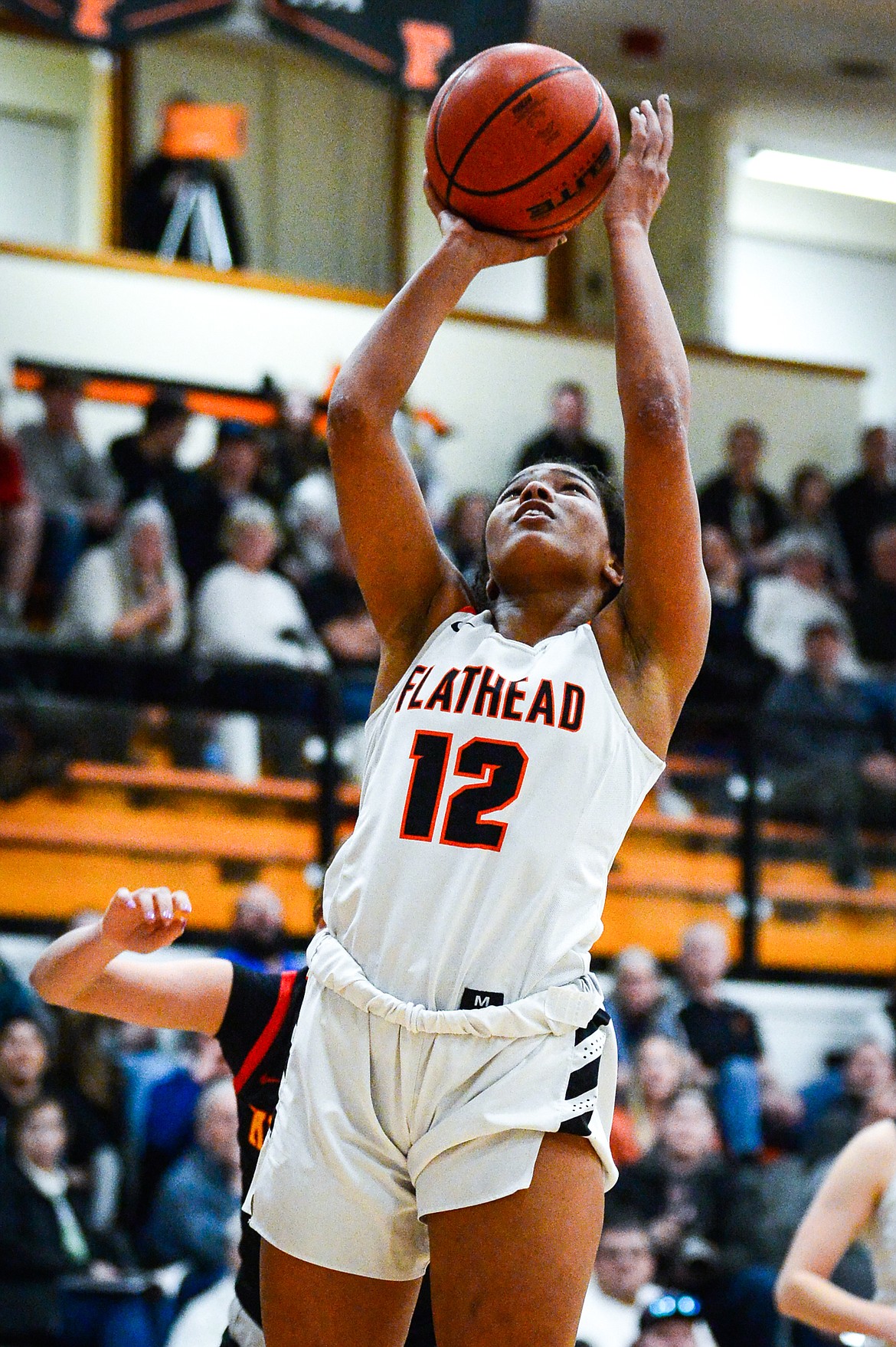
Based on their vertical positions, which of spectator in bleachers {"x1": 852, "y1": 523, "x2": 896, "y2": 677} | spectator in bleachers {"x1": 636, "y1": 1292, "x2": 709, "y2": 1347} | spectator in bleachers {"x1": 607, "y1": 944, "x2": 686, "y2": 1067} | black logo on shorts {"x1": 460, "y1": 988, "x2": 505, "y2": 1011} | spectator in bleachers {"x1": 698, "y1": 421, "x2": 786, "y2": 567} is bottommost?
spectator in bleachers {"x1": 636, "y1": 1292, "x2": 709, "y2": 1347}

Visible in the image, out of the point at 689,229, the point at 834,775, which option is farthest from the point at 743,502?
the point at 689,229

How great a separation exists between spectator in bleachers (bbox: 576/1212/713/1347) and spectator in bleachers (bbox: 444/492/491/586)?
2.91 meters

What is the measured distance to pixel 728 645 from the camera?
7.99m

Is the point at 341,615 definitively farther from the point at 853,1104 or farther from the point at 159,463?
the point at 853,1104

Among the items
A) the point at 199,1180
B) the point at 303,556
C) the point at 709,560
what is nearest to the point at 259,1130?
the point at 199,1180

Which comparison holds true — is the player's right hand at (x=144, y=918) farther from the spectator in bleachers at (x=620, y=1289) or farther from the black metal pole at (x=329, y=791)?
the black metal pole at (x=329, y=791)

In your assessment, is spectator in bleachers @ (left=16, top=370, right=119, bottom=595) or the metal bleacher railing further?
spectator in bleachers @ (left=16, top=370, right=119, bottom=595)

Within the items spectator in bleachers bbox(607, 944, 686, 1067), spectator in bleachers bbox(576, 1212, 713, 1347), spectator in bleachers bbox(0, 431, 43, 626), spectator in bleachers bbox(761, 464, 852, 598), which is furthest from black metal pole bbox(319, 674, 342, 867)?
spectator in bleachers bbox(761, 464, 852, 598)

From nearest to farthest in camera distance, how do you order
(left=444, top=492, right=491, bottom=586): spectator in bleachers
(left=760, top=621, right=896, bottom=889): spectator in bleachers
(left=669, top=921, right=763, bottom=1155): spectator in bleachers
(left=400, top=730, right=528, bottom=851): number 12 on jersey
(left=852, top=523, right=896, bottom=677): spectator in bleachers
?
(left=400, top=730, right=528, bottom=851): number 12 on jersey, (left=669, top=921, right=763, bottom=1155): spectator in bleachers, (left=760, top=621, right=896, bottom=889): spectator in bleachers, (left=444, top=492, right=491, bottom=586): spectator in bleachers, (left=852, top=523, right=896, bottom=677): spectator in bleachers

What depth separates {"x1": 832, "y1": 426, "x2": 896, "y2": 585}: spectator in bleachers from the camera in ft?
30.2

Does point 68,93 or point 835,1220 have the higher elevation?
point 68,93

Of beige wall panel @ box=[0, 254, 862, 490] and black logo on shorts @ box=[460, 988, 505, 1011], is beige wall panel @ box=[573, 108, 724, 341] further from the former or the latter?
black logo on shorts @ box=[460, 988, 505, 1011]

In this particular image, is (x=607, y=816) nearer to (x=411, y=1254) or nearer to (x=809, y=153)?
(x=411, y=1254)

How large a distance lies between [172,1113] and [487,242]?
3880 millimetres
